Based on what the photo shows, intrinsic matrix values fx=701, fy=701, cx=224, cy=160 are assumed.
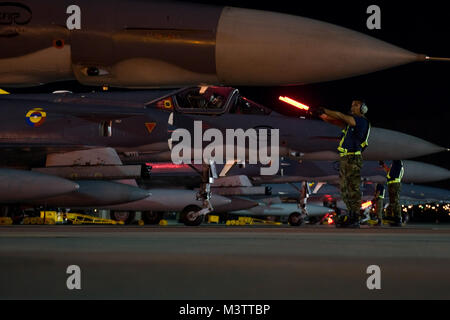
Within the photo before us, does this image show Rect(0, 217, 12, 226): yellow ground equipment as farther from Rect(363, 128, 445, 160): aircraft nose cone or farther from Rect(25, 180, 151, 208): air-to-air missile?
Rect(363, 128, 445, 160): aircraft nose cone

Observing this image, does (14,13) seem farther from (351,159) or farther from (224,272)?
(351,159)

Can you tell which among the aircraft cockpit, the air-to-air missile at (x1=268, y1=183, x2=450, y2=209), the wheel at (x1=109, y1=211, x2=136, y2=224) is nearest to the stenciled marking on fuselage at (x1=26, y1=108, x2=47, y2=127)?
the aircraft cockpit

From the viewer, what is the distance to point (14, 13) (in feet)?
16.0

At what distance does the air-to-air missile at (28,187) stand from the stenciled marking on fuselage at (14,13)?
21.2 ft

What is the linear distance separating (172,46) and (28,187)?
6.96 m

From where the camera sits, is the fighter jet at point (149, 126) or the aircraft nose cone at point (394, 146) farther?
the aircraft nose cone at point (394, 146)

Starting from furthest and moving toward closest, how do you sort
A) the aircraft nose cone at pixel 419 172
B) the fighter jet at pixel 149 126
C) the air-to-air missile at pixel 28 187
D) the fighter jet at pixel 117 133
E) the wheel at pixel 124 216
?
the aircraft nose cone at pixel 419 172, the wheel at pixel 124 216, the fighter jet at pixel 149 126, the fighter jet at pixel 117 133, the air-to-air missile at pixel 28 187

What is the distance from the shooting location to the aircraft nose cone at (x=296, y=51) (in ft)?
14.7

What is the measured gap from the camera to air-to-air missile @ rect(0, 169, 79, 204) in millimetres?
10984

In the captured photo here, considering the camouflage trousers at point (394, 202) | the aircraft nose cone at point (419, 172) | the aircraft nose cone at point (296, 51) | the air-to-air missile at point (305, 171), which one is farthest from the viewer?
the aircraft nose cone at point (419, 172)

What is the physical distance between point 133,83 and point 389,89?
2275 cm

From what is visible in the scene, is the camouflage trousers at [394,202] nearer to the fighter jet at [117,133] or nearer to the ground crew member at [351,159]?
the fighter jet at [117,133]

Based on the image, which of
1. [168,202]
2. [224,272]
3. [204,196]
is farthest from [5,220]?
[224,272]

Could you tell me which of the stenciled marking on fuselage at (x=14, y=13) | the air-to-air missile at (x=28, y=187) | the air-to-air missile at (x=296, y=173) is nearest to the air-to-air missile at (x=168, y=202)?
the air-to-air missile at (x=296, y=173)
